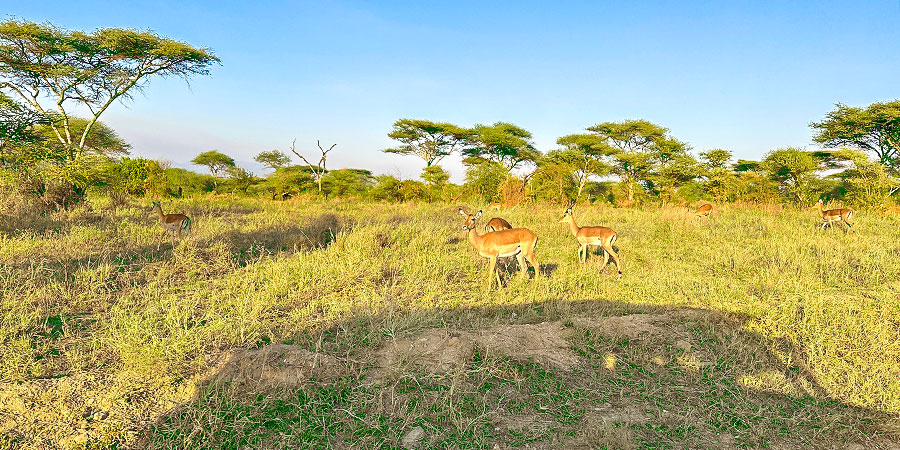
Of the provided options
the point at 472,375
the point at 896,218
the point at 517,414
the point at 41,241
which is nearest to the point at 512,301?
the point at 472,375

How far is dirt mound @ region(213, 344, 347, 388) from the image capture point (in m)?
3.43

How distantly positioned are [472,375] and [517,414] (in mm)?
552

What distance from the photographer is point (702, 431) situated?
3.11m

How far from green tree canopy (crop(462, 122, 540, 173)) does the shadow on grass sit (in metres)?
25.4

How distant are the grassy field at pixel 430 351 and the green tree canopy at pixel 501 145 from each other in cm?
2343

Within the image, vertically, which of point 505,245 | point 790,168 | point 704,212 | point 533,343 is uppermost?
point 790,168

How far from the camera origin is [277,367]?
140 inches

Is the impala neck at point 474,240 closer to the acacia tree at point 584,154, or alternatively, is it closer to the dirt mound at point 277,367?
the dirt mound at point 277,367

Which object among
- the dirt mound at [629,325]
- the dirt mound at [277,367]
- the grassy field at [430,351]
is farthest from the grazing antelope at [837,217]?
the dirt mound at [277,367]

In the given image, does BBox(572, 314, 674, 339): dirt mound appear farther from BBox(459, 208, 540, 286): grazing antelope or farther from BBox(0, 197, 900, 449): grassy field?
BBox(459, 208, 540, 286): grazing antelope

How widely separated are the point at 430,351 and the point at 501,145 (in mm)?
28140

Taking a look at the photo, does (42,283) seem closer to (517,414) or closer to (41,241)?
(41,241)

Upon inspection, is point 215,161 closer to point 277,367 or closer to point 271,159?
point 271,159

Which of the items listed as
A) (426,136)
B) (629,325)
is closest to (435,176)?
(426,136)
